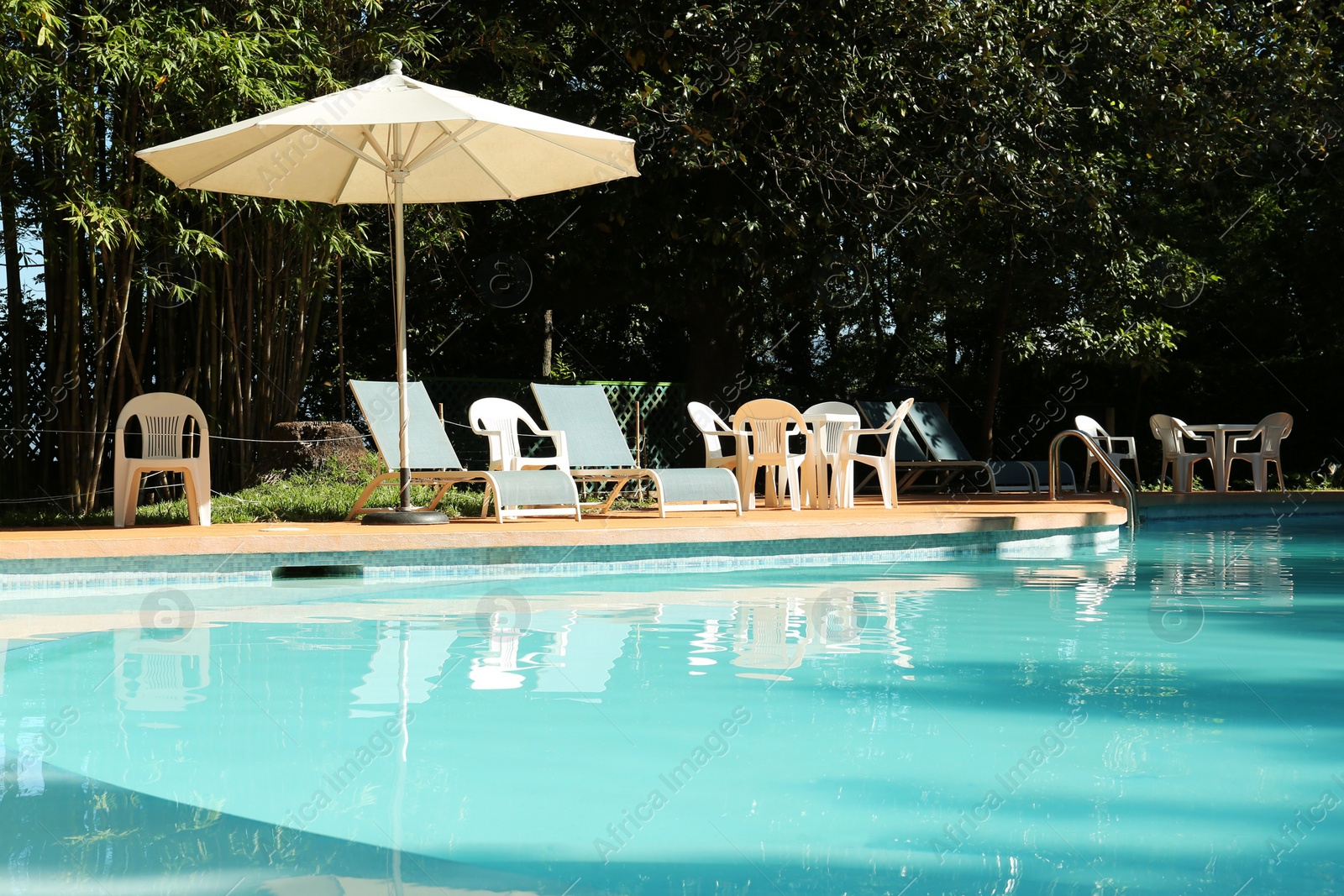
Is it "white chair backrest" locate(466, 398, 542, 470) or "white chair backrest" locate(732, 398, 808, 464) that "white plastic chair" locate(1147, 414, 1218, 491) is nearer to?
"white chair backrest" locate(732, 398, 808, 464)

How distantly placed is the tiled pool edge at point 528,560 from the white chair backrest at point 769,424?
3.81 ft

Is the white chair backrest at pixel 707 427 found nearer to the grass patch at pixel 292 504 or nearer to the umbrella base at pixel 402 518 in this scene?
the grass patch at pixel 292 504

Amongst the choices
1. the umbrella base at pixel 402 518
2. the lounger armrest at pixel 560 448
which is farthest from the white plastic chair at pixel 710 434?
the umbrella base at pixel 402 518

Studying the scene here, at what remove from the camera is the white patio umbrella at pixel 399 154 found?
6031 millimetres

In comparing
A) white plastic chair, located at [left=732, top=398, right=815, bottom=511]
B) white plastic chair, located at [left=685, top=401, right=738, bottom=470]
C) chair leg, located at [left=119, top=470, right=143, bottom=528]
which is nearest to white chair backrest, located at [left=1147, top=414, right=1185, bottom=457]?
Result: white plastic chair, located at [left=732, top=398, right=815, bottom=511]

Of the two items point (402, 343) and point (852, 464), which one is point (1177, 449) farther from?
point (402, 343)

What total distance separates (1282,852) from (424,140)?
6194mm

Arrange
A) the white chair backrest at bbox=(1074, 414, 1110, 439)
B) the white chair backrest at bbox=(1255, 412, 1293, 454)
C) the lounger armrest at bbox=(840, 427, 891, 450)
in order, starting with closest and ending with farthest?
the lounger armrest at bbox=(840, 427, 891, 450) → the white chair backrest at bbox=(1074, 414, 1110, 439) → the white chair backrest at bbox=(1255, 412, 1293, 454)

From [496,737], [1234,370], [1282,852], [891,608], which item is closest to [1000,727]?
[1282,852]

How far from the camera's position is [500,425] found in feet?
25.3

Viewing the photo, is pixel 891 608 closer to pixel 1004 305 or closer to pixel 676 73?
pixel 676 73

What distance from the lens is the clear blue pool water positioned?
7.10ft

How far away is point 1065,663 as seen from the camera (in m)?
4.01

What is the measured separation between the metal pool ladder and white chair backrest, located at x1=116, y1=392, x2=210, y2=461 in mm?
5940
